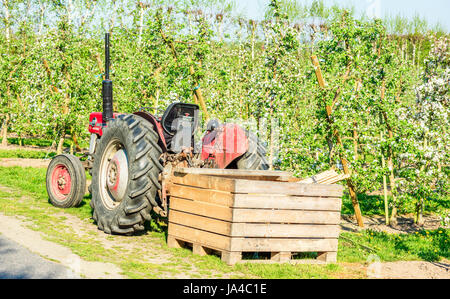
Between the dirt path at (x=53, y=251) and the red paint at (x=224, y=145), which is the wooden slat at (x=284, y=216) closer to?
the dirt path at (x=53, y=251)

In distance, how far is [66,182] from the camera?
8.84 metres

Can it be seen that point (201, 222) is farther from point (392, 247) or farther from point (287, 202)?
point (392, 247)

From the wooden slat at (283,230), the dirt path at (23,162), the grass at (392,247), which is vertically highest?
the dirt path at (23,162)

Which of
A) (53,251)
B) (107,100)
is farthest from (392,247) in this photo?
(107,100)

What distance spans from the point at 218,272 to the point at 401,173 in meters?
6.20

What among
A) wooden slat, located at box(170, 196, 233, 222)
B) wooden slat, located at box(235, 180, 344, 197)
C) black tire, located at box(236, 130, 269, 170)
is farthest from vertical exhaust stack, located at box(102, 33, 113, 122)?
wooden slat, located at box(235, 180, 344, 197)

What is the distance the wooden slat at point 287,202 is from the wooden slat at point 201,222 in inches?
12.7

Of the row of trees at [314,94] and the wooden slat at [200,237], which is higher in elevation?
the row of trees at [314,94]

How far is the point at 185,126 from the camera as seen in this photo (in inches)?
293

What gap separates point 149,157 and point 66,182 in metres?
3.01

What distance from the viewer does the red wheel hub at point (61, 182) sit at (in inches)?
347

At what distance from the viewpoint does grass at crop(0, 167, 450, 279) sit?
527 centimetres

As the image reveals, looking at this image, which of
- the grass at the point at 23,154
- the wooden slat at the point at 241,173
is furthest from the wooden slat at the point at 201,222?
the grass at the point at 23,154
